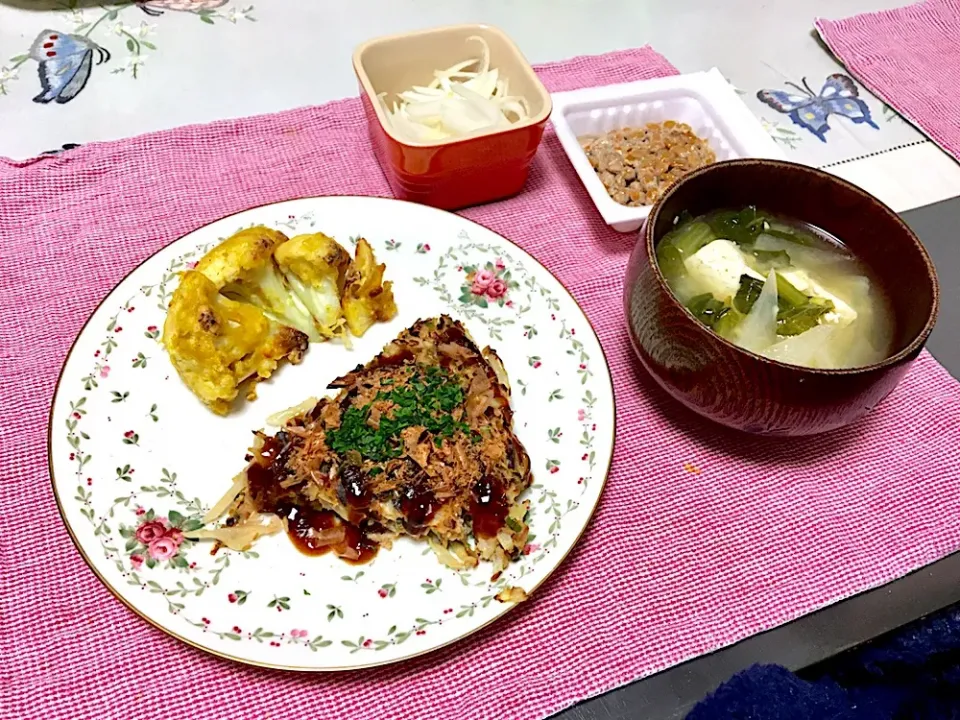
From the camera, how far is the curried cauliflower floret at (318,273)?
4.53 feet

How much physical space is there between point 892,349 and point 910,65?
4.43ft

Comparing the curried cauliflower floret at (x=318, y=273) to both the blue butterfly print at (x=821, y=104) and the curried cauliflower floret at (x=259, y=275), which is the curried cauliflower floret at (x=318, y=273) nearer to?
the curried cauliflower floret at (x=259, y=275)

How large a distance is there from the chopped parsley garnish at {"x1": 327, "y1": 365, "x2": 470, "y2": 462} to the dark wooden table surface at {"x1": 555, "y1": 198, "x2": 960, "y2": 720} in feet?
1.48

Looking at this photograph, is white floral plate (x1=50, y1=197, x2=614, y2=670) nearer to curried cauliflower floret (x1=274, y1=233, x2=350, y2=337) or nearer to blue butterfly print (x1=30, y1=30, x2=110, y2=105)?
curried cauliflower floret (x1=274, y1=233, x2=350, y2=337)

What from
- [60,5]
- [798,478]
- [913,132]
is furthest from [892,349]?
[60,5]

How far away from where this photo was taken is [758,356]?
111 cm

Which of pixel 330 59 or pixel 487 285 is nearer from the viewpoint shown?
pixel 487 285

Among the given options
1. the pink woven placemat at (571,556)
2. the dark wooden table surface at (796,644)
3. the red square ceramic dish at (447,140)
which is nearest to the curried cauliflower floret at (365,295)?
the red square ceramic dish at (447,140)

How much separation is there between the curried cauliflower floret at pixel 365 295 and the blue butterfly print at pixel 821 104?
127 cm

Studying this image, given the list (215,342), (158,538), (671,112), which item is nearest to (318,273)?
(215,342)

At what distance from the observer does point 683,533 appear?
4.14ft

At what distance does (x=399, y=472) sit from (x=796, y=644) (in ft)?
2.17

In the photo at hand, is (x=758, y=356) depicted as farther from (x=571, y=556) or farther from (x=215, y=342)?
(x=215, y=342)

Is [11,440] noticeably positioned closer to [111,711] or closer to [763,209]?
[111,711]
